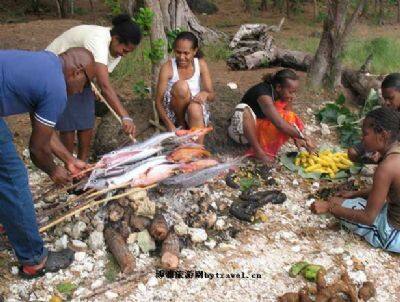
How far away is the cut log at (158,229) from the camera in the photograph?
3.55 meters

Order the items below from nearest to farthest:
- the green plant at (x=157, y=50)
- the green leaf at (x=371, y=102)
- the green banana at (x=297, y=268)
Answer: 1. the green banana at (x=297, y=268)
2. the green plant at (x=157, y=50)
3. the green leaf at (x=371, y=102)

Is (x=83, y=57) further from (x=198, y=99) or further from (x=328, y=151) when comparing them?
(x=328, y=151)

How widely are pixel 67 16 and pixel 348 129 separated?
30.8 feet

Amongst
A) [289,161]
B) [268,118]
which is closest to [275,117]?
[268,118]

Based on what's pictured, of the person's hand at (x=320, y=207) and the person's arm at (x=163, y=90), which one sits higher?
the person's arm at (x=163, y=90)

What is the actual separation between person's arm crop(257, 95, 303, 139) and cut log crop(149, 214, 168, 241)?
1758 millimetres

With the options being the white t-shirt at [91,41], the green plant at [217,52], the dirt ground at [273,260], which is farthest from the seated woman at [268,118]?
the green plant at [217,52]

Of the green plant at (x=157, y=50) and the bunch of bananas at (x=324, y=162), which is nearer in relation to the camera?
the bunch of bananas at (x=324, y=162)

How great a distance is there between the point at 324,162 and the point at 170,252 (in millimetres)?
2282

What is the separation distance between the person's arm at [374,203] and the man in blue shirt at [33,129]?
2125 millimetres

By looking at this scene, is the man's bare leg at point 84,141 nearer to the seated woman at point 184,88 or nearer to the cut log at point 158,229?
the seated woman at point 184,88

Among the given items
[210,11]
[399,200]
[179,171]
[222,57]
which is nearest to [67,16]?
[210,11]

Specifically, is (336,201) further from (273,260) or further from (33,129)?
(33,129)

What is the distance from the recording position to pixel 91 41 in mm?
4094
